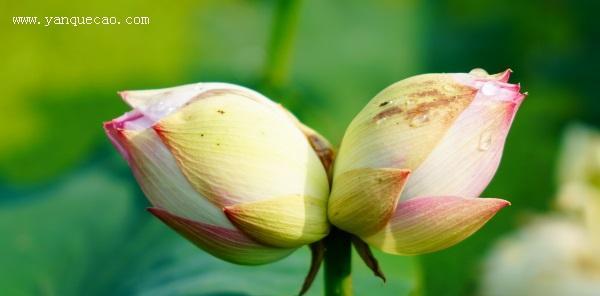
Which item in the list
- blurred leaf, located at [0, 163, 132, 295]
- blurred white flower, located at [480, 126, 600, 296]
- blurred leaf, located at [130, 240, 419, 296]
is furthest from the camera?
blurred white flower, located at [480, 126, 600, 296]

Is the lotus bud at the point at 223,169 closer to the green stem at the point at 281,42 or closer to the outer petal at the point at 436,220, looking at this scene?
the outer petal at the point at 436,220

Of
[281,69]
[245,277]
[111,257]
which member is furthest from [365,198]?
[281,69]

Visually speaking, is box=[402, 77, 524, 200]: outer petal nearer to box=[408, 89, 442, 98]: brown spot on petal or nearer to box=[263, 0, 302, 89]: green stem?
box=[408, 89, 442, 98]: brown spot on petal

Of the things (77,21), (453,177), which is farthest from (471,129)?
(77,21)

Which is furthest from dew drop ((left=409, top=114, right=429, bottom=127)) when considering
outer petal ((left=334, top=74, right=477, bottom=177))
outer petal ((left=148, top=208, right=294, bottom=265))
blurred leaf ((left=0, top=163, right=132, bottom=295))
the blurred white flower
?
the blurred white flower

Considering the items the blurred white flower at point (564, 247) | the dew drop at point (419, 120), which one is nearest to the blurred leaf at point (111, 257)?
the dew drop at point (419, 120)

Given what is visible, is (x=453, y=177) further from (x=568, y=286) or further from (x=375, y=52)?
(x=375, y=52)
